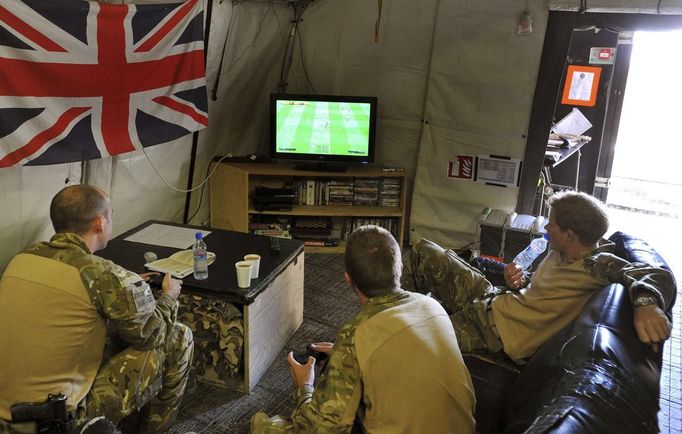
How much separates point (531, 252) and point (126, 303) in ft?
8.41

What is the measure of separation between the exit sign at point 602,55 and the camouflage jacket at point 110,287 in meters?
5.10

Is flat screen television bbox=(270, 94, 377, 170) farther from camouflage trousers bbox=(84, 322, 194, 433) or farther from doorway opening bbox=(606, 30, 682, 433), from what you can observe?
doorway opening bbox=(606, 30, 682, 433)

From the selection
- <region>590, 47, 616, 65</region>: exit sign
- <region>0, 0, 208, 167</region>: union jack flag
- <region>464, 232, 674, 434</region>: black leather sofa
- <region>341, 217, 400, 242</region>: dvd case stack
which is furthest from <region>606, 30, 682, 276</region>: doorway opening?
<region>0, 0, 208, 167</region>: union jack flag

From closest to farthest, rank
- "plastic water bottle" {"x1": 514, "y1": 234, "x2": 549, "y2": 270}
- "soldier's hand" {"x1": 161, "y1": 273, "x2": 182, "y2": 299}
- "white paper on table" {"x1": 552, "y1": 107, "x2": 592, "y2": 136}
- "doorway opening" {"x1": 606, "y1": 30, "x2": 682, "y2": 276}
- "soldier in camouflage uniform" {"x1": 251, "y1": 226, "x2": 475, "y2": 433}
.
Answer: "soldier in camouflage uniform" {"x1": 251, "y1": 226, "x2": 475, "y2": 433}, "soldier's hand" {"x1": 161, "y1": 273, "x2": 182, "y2": 299}, "plastic water bottle" {"x1": 514, "y1": 234, "x2": 549, "y2": 270}, "doorway opening" {"x1": 606, "y1": 30, "x2": 682, "y2": 276}, "white paper on table" {"x1": 552, "y1": 107, "x2": 592, "y2": 136}

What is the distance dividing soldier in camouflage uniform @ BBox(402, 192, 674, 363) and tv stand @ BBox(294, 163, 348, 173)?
1.97 meters

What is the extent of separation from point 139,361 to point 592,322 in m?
1.53

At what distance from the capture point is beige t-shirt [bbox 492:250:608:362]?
2049 millimetres

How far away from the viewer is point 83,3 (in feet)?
8.97

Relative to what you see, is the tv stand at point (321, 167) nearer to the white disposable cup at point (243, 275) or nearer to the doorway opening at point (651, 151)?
the white disposable cup at point (243, 275)

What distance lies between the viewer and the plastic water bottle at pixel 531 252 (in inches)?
137

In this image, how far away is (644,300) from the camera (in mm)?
1696

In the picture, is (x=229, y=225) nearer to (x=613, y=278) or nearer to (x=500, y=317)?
(x=500, y=317)

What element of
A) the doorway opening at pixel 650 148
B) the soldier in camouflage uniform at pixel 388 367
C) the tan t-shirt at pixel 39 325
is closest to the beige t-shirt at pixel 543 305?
the soldier in camouflage uniform at pixel 388 367

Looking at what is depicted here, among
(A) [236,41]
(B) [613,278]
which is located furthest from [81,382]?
(A) [236,41]
